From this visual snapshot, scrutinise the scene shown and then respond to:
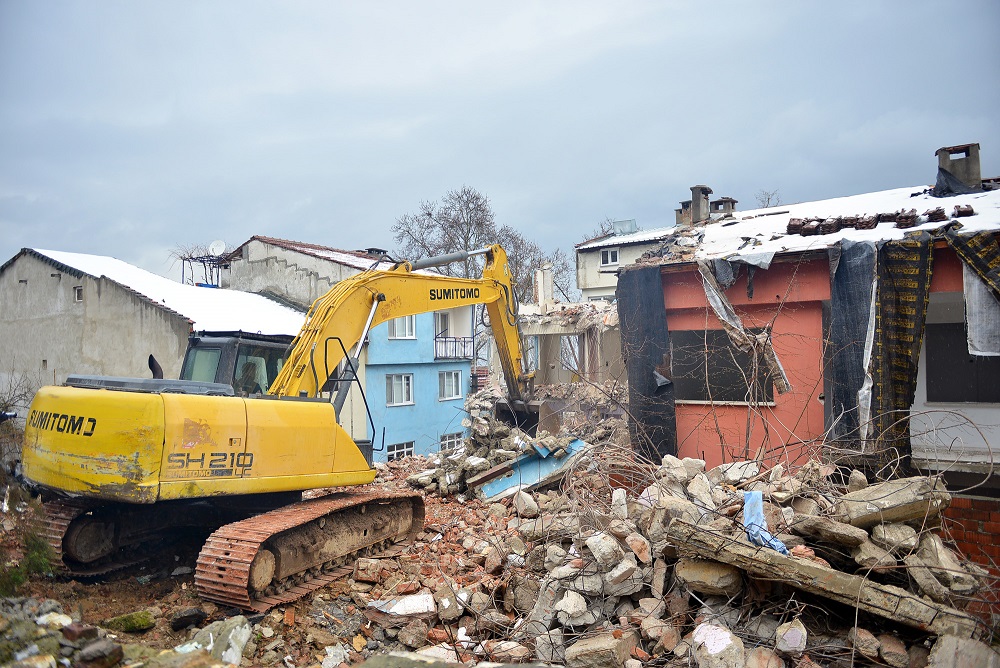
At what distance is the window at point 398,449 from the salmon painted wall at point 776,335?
46.8 feet

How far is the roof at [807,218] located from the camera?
25.6 ft

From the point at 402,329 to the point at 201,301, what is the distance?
6425 mm

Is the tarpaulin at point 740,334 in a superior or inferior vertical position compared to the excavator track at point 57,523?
superior

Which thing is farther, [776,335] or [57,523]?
[776,335]

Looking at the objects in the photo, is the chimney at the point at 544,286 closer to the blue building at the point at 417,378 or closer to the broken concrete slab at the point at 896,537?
the blue building at the point at 417,378

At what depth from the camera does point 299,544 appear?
6.35m

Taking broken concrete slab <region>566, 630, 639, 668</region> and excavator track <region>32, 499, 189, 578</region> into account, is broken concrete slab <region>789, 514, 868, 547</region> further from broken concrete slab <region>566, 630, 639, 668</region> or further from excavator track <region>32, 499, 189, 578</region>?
excavator track <region>32, 499, 189, 578</region>

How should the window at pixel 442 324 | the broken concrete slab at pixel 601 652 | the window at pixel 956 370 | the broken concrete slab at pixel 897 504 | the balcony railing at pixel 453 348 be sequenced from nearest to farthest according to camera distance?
the broken concrete slab at pixel 601 652 < the broken concrete slab at pixel 897 504 < the window at pixel 956 370 < the balcony railing at pixel 453 348 < the window at pixel 442 324

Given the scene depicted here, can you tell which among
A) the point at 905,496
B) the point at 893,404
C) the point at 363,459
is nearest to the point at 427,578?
the point at 363,459

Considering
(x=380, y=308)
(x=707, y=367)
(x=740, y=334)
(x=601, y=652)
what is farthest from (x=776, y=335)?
(x=601, y=652)

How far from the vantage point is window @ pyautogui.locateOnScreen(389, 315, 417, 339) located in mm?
21875

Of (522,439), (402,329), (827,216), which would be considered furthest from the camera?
(402,329)

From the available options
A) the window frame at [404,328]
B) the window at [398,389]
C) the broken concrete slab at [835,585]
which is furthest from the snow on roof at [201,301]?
the broken concrete slab at [835,585]

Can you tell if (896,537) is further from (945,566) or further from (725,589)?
(725,589)
